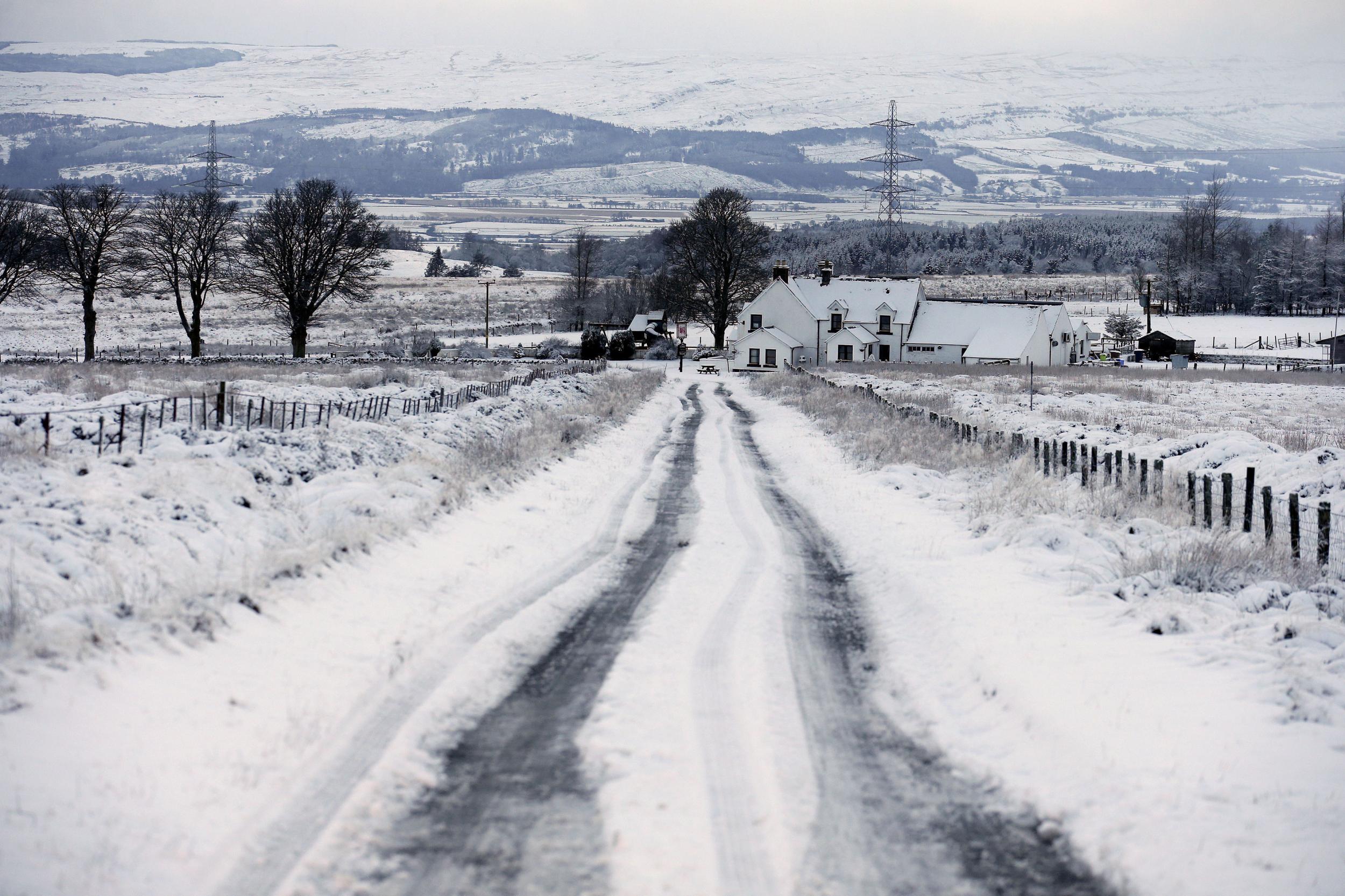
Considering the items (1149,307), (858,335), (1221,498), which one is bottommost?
(1221,498)

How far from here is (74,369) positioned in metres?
38.3

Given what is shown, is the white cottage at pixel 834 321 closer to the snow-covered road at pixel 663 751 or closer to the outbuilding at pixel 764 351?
the outbuilding at pixel 764 351

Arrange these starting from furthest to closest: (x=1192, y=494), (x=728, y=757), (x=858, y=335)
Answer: (x=858, y=335) < (x=1192, y=494) < (x=728, y=757)

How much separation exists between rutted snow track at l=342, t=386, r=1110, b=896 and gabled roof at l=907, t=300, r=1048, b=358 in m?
70.1

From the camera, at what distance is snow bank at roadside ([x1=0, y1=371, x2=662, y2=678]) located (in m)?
7.42

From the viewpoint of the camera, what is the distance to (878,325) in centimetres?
8006

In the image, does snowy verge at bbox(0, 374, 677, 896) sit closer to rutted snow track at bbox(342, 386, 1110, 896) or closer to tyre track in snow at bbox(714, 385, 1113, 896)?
rutted snow track at bbox(342, 386, 1110, 896)

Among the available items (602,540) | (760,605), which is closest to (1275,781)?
(760,605)

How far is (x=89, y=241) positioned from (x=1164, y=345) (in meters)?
86.0

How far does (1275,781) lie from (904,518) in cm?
A: 864

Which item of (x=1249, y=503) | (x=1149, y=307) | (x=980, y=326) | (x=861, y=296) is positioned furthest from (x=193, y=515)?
(x=1149, y=307)

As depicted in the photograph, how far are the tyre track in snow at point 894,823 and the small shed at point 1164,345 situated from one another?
88.9 m

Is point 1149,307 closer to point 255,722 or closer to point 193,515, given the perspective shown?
point 193,515

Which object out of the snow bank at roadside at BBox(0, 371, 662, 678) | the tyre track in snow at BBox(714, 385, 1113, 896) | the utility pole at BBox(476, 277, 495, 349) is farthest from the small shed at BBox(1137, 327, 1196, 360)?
the tyre track in snow at BBox(714, 385, 1113, 896)
